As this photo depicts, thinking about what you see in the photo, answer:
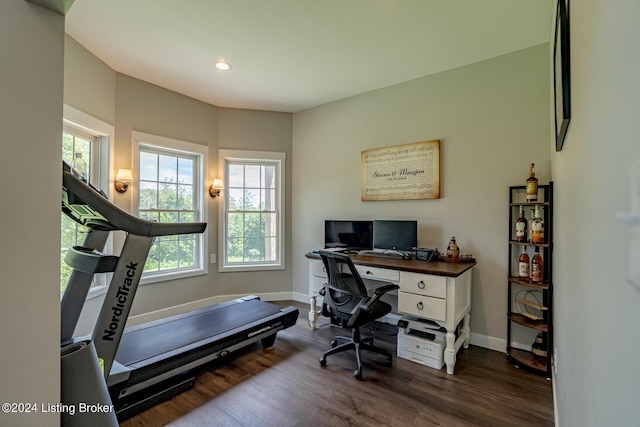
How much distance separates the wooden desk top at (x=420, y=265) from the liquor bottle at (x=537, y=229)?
55cm

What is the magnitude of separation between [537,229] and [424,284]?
1.04 meters

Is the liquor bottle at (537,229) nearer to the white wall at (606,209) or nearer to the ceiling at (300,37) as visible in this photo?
the ceiling at (300,37)

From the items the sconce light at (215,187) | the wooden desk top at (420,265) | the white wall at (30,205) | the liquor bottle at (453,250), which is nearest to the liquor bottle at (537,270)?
the wooden desk top at (420,265)

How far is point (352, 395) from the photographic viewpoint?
209cm

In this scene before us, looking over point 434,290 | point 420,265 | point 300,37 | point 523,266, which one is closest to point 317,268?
point 420,265

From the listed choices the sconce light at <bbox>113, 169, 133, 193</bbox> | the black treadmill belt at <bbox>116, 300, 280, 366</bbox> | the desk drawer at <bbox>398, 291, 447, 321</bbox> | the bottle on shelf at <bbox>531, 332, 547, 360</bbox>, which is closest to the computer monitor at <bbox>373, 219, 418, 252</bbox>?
the desk drawer at <bbox>398, 291, 447, 321</bbox>

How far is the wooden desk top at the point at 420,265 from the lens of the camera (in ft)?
7.89

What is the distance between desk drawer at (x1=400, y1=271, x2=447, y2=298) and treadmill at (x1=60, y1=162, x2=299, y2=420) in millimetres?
1266

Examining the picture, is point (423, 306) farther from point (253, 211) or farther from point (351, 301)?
point (253, 211)

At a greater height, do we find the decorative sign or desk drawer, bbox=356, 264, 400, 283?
the decorative sign

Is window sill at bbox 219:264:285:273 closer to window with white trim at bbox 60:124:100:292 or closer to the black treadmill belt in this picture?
the black treadmill belt

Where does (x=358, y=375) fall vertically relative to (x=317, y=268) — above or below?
below

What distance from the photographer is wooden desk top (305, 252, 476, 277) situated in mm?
2406

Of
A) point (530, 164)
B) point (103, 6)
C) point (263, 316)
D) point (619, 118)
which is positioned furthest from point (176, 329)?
point (530, 164)
